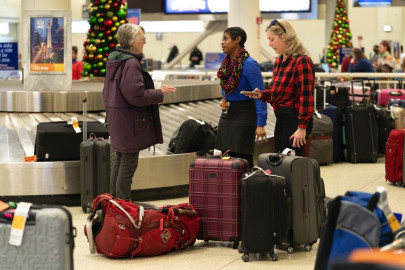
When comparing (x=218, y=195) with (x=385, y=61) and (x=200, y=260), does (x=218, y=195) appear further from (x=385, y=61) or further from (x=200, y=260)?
(x=385, y=61)

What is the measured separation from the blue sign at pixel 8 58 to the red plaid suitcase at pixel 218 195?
5792mm

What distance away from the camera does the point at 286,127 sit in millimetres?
6055

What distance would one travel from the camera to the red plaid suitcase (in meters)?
5.73

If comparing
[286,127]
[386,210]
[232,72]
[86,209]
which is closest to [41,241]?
[386,210]

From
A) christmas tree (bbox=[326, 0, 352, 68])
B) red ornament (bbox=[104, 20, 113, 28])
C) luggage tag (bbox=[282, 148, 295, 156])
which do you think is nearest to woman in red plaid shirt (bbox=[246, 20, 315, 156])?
luggage tag (bbox=[282, 148, 295, 156])

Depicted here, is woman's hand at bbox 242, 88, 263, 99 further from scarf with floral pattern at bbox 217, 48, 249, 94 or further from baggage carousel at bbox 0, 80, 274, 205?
baggage carousel at bbox 0, 80, 274, 205

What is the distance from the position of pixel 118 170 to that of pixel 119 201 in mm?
883

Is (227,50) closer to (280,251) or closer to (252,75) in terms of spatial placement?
(252,75)

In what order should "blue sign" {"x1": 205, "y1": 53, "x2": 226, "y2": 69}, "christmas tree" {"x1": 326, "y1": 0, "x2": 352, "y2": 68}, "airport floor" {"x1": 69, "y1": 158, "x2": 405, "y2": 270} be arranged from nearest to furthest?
"airport floor" {"x1": 69, "y1": 158, "x2": 405, "y2": 270}, "blue sign" {"x1": 205, "y1": 53, "x2": 226, "y2": 69}, "christmas tree" {"x1": 326, "y1": 0, "x2": 352, "y2": 68}

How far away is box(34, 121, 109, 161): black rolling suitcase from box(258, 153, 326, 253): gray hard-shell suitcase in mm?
2345

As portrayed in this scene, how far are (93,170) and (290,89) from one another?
2.01m

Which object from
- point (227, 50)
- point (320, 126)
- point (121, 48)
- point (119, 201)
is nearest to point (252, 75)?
point (227, 50)

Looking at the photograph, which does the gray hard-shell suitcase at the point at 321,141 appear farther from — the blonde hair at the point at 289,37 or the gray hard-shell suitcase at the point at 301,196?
the gray hard-shell suitcase at the point at 301,196

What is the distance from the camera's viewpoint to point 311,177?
5648 mm
